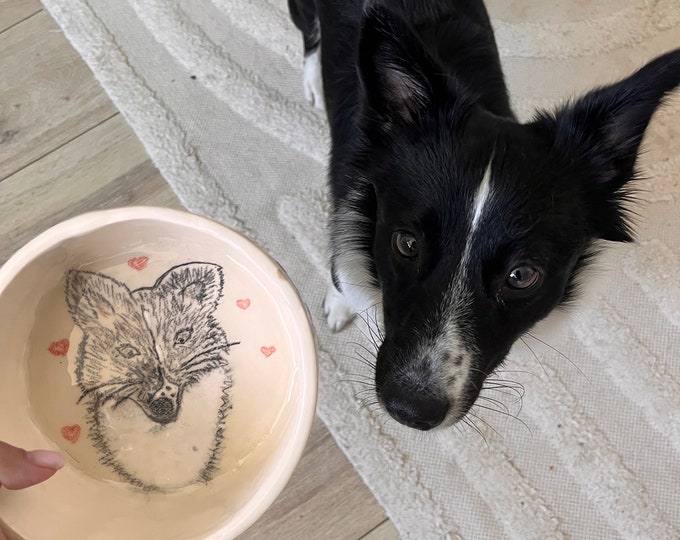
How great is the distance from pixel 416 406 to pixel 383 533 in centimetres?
66

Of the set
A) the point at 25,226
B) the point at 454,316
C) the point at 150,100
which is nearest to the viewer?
the point at 454,316

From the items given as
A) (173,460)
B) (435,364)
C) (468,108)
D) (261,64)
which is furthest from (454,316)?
(261,64)

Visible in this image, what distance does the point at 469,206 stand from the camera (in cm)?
98

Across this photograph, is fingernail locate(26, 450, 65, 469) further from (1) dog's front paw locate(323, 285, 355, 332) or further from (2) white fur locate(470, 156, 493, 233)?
(1) dog's front paw locate(323, 285, 355, 332)

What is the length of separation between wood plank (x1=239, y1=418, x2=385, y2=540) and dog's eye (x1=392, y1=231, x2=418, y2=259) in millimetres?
700

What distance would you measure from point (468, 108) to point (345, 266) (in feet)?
1.45

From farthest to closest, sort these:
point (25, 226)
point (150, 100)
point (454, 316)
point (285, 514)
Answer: point (150, 100)
point (25, 226)
point (285, 514)
point (454, 316)

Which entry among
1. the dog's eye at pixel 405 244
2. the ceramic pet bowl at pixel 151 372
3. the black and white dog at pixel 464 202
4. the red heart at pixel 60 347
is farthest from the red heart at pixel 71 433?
the dog's eye at pixel 405 244

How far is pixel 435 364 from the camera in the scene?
101 centimetres

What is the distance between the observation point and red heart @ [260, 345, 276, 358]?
1004 millimetres

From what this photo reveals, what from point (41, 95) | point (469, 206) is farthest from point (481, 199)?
point (41, 95)

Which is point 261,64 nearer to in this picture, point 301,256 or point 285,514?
point 301,256

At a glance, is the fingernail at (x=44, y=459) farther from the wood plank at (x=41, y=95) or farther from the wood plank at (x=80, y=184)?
the wood plank at (x=41, y=95)

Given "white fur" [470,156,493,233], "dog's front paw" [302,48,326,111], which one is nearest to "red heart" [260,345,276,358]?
"white fur" [470,156,493,233]
